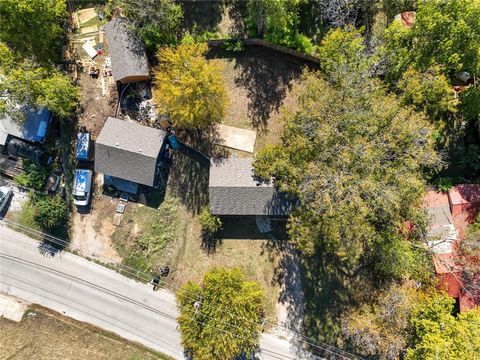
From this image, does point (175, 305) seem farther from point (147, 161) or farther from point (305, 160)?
point (305, 160)

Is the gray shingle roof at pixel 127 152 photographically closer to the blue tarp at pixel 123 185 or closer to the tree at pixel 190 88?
the blue tarp at pixel 123 185

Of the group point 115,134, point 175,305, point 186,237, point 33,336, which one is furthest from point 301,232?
point 33,336

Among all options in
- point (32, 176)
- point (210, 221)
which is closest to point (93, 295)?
point (32, 176)

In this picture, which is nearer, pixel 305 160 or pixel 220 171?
pixel 305 160

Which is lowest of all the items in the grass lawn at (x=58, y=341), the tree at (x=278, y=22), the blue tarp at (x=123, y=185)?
the grass lawn at (x=58, y=341)

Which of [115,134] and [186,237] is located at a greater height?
[115,134]

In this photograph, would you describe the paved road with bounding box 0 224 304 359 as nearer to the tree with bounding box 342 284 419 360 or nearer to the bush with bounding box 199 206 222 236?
the bush with bounding box 199 206 222 236

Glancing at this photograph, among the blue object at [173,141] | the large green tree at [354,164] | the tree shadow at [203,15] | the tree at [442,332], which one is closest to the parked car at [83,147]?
the blue object at [173,141]
